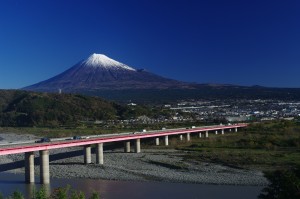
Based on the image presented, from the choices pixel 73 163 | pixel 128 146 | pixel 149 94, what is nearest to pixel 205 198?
pixel 73 163

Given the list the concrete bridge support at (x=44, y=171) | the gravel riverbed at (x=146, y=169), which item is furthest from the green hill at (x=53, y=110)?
the concrete bridge support at (x=44, y=171)

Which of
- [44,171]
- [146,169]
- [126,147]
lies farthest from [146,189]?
[126,147]

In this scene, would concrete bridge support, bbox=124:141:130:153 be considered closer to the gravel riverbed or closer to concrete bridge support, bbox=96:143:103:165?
the gravel riverbed

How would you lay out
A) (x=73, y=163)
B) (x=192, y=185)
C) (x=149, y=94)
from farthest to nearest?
1. (x=149, y=94)
2. (x=73, y=163)
3. (x=192, y=185)

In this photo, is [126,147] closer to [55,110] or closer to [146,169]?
[146,169]

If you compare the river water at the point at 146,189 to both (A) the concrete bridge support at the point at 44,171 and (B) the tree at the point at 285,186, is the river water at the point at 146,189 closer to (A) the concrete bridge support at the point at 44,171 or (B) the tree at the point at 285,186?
(A) the concrete bridge support at the point at 44,171

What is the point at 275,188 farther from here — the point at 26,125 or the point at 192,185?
the point at 26,125

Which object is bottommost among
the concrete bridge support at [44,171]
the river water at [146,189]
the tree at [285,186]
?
the river water at [146,189]
